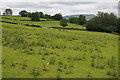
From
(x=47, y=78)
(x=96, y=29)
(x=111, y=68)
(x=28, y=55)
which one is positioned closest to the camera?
(x=47, y=78)

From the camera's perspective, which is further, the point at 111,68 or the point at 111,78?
the point at 111,68

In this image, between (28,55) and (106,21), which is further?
(106,21)

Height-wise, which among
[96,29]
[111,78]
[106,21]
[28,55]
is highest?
[106,21]

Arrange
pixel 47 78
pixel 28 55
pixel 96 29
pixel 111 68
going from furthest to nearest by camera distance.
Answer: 1. pixel 96 29
2. pixel 28 55
3. pixel 111 68
4. pixel 47 78

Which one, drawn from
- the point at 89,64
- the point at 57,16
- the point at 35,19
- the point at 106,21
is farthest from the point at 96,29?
the point at 89,64

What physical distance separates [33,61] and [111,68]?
5.54m

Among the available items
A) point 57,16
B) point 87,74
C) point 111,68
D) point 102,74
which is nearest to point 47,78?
point 87,74

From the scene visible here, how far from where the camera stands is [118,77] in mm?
8805

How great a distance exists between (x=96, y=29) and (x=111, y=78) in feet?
212

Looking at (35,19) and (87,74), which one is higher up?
(35,19)

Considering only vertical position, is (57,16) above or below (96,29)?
above

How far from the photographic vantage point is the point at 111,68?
10664 mm

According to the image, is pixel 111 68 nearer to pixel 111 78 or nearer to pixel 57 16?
pixel 111 78

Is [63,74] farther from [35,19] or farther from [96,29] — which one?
[35,19]
